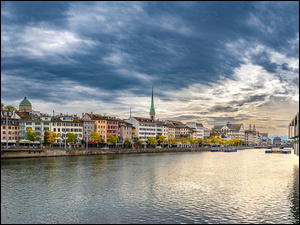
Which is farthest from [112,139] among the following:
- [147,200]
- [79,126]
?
[147,200]

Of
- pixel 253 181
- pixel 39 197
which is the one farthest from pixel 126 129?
pixel 39 197

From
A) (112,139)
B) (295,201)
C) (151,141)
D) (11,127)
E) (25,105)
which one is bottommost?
(295,201)

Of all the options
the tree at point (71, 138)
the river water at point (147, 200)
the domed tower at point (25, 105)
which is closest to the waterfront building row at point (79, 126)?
the domed tower at point (25, 105)

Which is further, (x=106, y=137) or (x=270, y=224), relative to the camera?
(x=106, y=137)

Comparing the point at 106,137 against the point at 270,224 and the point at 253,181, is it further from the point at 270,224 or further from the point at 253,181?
the point at 270,224

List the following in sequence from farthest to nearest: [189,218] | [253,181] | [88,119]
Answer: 1. [88,119]
2. [253,181]
3. [189,218]

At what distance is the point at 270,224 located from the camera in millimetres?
22797

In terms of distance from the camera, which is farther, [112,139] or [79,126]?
[112,139]

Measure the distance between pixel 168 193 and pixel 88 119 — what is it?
9818cm

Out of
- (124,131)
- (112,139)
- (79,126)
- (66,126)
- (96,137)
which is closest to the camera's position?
(96,137)

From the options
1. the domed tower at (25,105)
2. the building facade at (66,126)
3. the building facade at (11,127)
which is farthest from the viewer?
the domed tower at (25,105)

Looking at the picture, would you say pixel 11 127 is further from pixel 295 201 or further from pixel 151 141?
pixel 295 201

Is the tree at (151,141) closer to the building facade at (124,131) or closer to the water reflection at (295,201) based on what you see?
the building facade at (124,131)

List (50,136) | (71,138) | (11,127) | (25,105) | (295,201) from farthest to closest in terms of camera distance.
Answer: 1. (25,105)
2. (11,127)
3. (71,138)
4. (50,136)
5. (295,201)
